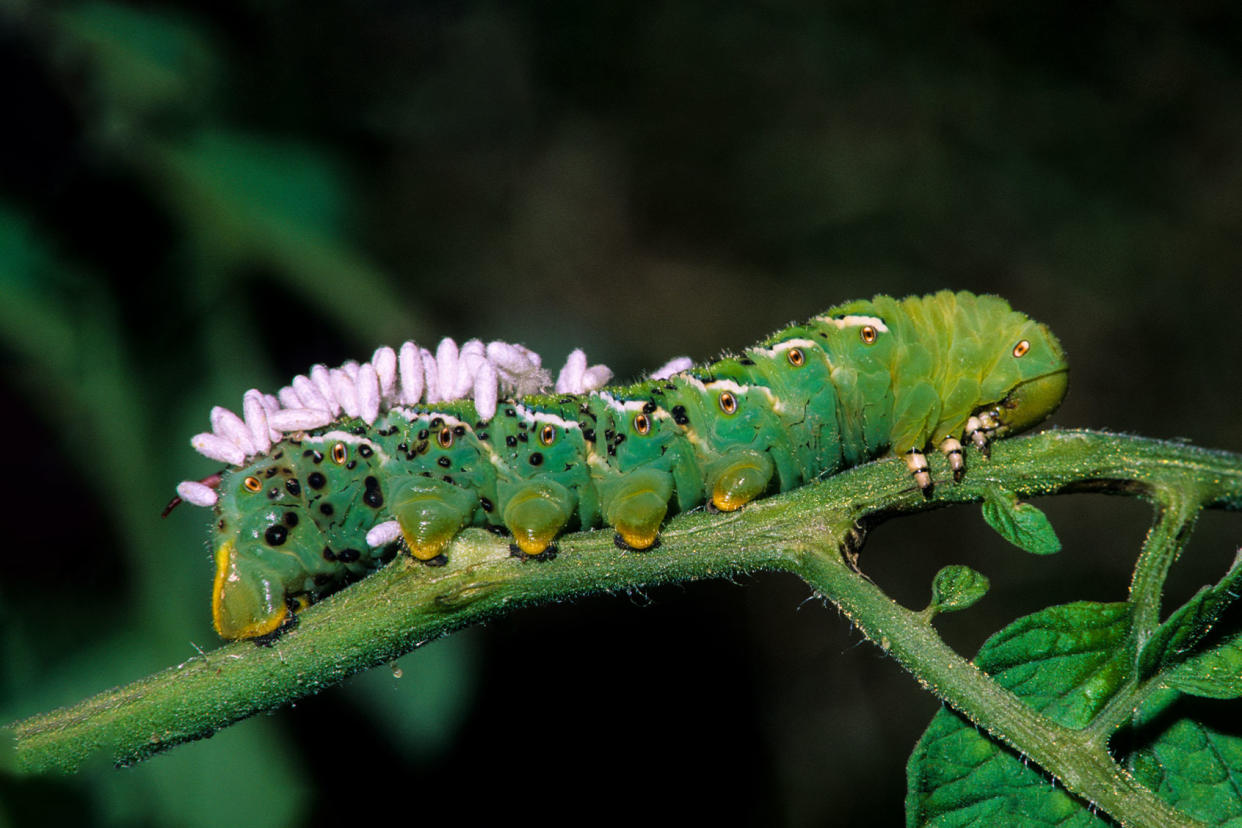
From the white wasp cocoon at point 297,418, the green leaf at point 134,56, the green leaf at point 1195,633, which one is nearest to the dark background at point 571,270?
the green leaf at point 134,56

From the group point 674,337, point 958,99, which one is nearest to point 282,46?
point 674,337

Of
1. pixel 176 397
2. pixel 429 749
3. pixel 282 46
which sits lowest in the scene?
pixel 429 749

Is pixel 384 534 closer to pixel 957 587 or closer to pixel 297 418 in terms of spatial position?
pixel 297 418

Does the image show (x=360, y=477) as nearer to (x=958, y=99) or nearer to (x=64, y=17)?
(x=64, y=17)

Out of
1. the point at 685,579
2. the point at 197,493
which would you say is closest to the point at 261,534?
Answer: the point at 197,493

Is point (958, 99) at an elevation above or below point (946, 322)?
above

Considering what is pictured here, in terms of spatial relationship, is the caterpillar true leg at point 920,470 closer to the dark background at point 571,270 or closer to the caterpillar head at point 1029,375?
the caterpillar head at point 1029,375

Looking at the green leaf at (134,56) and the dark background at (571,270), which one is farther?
the green leaf at (134,56)
